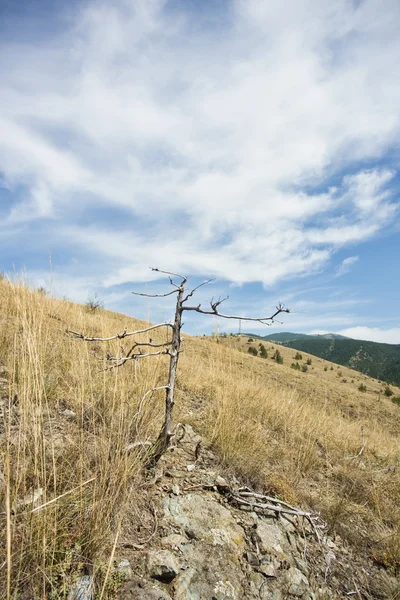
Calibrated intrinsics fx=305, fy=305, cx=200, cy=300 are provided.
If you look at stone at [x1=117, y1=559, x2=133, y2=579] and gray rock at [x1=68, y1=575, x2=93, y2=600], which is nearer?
gray rock at [x1=68, y1=575, x2=93, y2=600]

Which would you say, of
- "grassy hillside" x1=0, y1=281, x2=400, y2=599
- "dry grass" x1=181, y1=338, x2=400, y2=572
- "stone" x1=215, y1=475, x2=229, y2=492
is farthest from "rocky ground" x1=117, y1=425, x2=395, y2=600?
"dry grass" x1=181, y1=338, x2=400, y2=572

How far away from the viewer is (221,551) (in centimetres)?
194

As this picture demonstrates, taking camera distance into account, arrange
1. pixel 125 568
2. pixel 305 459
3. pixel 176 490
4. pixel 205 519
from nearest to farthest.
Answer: pixel 125 568 → pixel 205 519 → pixel 176 490 → pixel 305 459

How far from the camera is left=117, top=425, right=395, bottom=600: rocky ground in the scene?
167cm

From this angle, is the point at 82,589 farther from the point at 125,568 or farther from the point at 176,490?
the point at 176,490

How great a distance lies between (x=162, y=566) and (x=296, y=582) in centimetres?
96

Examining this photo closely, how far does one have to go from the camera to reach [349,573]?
7.34 ft

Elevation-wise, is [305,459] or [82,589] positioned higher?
[82,589]

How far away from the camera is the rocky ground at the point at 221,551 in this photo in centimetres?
167

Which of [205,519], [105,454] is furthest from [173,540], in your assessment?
[105,454]

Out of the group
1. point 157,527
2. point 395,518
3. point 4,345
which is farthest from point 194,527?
point 4,345

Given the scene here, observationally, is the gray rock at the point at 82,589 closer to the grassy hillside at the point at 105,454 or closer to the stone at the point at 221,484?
the grassy hillside at the point at 105,454

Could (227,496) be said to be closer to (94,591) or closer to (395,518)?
(94,591)

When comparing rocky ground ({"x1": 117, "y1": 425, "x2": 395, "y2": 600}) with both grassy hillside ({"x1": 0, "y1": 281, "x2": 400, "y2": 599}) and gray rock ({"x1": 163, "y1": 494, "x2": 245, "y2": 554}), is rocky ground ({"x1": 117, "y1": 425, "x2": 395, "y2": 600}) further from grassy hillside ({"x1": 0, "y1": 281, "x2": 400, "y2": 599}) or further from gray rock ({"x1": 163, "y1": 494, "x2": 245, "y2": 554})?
grassy hillside ({"x1": 0, "y1": 281, "x2": 400, "y2": 599})
